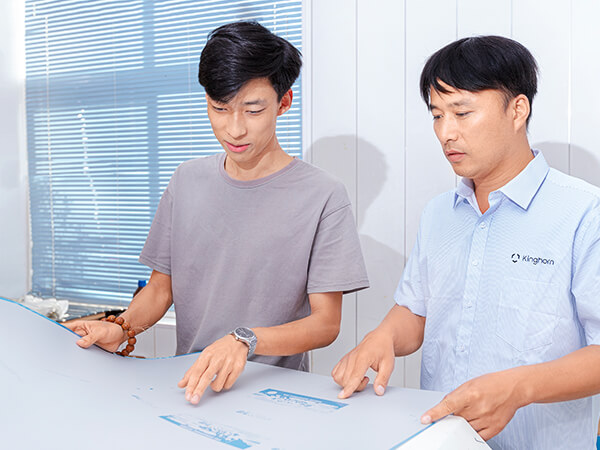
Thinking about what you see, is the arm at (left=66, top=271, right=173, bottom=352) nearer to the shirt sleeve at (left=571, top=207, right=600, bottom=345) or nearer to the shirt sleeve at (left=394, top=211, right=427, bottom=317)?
the shirt sleeve at (left=394, top=211, right=427, bottom=317)

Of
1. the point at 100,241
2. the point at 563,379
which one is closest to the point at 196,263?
the point at 563,379

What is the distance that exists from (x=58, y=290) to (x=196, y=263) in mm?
1712

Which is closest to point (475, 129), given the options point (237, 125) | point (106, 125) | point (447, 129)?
point (447, 129)

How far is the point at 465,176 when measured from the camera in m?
1.05

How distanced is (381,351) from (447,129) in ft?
1.40

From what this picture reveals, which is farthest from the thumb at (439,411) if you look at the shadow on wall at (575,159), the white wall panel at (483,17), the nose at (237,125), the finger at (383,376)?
the white wall panel at (483,17)

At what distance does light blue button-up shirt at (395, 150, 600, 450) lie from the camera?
0.96 meters

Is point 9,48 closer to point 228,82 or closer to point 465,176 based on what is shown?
point 228,82

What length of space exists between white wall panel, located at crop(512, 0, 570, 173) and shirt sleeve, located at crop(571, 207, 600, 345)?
0.78 m

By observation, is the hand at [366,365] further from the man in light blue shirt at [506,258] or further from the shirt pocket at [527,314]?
the shirt pocket at [527,314]

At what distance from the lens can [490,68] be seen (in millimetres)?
991

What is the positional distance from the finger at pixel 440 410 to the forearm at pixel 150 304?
0.77 metres

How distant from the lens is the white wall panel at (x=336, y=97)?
1.94m

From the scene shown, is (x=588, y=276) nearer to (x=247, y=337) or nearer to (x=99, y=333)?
(x=247, y=337)
